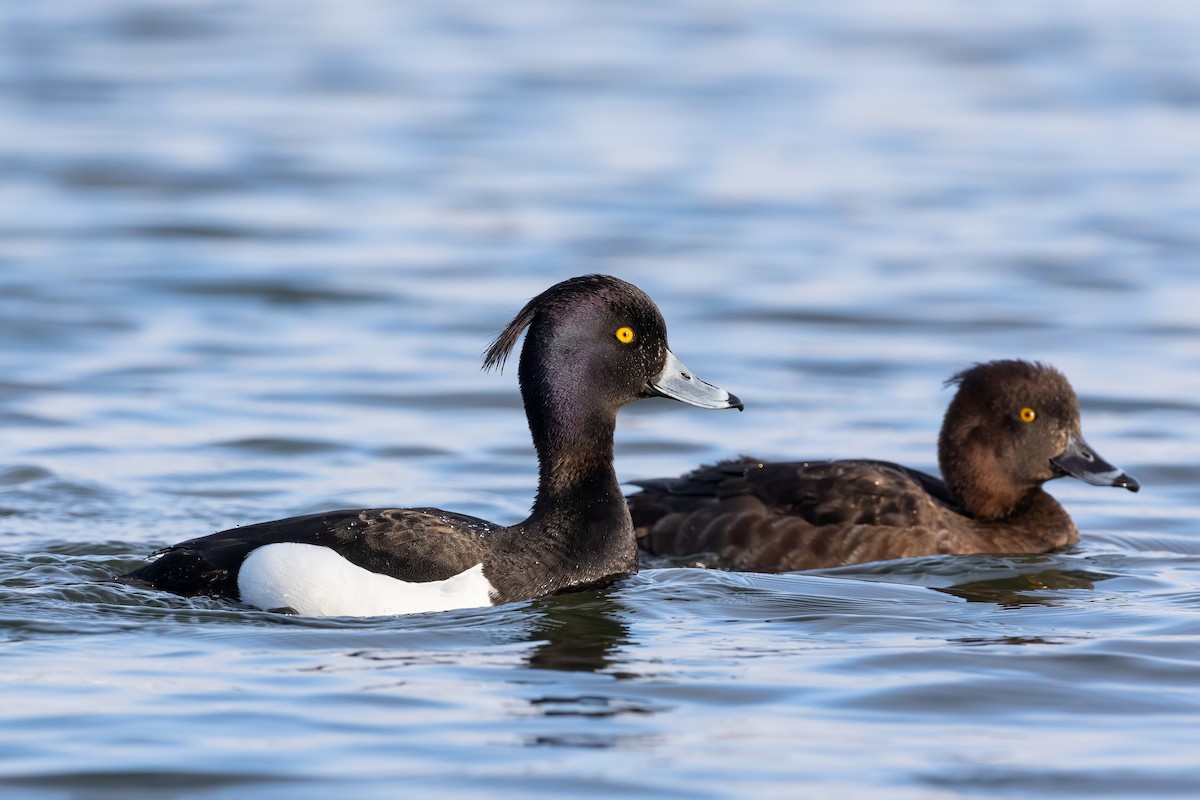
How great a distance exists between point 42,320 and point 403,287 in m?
2.84

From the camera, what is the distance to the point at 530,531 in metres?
8.19

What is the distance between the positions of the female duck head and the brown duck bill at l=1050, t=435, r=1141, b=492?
8.51 feet

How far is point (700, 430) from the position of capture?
12.9 metres

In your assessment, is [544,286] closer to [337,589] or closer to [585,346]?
[585,346]

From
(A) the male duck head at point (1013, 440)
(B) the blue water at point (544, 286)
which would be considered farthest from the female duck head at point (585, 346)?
(A) the male duck head at point (1013, 440)

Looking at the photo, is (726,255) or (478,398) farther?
Result: (726,255)

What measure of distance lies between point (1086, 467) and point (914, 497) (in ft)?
3.06

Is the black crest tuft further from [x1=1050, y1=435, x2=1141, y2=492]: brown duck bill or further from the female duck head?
[x1=1050, y1=435, x2=1141, y2=492]: brown duck bill

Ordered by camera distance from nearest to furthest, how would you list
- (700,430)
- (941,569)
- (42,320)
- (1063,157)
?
(941,569) < (700,430) < (42,320) < (1063,157)

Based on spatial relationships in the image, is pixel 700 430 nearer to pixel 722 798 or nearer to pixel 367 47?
pixel 722 798

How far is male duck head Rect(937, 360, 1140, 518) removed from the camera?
9.94 meters

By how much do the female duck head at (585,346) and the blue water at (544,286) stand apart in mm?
880

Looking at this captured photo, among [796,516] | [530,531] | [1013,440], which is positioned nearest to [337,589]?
[530,531]

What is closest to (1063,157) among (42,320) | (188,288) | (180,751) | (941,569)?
(188,288)
